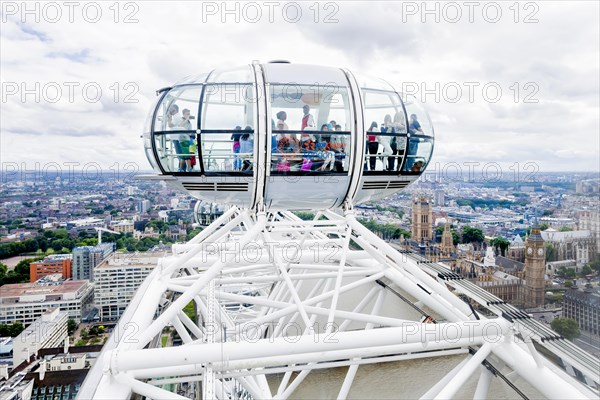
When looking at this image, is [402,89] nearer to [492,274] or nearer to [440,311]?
[440,311]

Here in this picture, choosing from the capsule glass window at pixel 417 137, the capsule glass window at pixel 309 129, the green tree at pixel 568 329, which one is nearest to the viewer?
the green tree at pixel 568 329

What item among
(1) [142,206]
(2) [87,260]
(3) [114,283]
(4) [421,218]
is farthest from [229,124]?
(1) [142,206]

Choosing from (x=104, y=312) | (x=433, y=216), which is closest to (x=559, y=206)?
(x=433, y=216)

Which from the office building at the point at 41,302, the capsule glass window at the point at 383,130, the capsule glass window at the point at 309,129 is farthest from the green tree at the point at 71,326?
the capsule glass window at the point at 383,130

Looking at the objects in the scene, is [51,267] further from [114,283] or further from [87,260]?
[114,283]

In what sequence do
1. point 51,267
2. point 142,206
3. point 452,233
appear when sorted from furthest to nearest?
1. point 142,206
2. point 51,267
3. point 452,233

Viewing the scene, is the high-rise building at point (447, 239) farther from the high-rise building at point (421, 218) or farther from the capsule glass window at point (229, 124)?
the capsule glass window at point (229, 124)
